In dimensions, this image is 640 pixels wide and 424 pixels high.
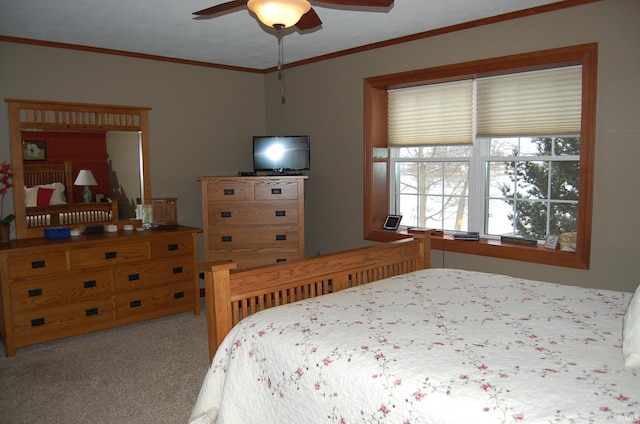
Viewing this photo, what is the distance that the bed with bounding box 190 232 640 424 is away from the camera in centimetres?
138

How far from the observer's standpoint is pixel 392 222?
4516 millimetres

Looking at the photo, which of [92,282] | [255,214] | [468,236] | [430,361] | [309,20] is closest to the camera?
[430,361]

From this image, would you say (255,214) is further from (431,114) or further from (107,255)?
Result: (431,114)

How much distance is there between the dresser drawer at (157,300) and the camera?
4.02 metres

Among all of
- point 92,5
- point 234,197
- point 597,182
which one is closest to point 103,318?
point 234,197

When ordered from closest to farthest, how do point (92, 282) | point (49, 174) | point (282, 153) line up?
point (92, 282) < point (49, 174) < point (282, 153)

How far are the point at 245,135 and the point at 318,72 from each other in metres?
1.11

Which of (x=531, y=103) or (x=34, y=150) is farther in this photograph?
(x=34, y=150)

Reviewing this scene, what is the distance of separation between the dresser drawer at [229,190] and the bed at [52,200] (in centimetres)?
101

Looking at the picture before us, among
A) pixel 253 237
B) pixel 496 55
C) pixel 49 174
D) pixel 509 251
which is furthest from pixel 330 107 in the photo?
pixel 49 174

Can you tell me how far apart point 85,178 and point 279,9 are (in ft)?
9.29

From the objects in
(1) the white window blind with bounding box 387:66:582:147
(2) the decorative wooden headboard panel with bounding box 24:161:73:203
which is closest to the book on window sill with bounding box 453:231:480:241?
(1) the white window blind with bounding box 387:66:582:147

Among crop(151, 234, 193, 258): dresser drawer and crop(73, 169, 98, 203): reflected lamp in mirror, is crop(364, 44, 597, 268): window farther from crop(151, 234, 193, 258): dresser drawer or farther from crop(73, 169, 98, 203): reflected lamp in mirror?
crop(73, 169, 98, 203): reflected lamp in mirror

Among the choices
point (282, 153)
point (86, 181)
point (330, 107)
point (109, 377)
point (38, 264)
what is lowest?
point (109, 377)
